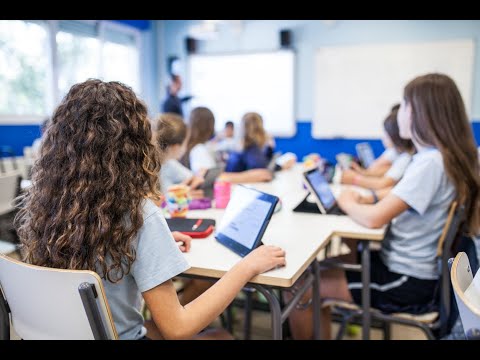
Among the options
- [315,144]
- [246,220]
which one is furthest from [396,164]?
[315,144]

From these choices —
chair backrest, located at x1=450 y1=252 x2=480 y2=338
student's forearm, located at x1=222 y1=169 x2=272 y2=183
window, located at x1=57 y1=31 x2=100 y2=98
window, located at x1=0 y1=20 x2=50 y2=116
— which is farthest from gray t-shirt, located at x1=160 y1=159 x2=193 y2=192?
window, located at x1=57 y1=31 x2=100 y2=98

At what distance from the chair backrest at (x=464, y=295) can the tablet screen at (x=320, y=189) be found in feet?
3.34

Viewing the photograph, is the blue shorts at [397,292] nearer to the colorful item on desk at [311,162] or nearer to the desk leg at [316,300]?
the desk leg at [316,300]

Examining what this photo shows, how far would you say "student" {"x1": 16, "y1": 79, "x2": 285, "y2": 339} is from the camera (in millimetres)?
913

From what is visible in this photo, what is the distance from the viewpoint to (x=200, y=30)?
559cm

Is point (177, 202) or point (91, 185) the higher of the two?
point (91, 185)

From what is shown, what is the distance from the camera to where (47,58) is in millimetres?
5215

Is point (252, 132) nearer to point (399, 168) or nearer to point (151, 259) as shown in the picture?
point (399, 168)

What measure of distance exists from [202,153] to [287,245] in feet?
5.12

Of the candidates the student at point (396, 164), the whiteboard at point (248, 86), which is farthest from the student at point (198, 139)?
the whiteboard at point (248, 86)

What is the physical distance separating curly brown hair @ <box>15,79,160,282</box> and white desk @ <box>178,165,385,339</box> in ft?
1.19

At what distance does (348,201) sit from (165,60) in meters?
5.87
